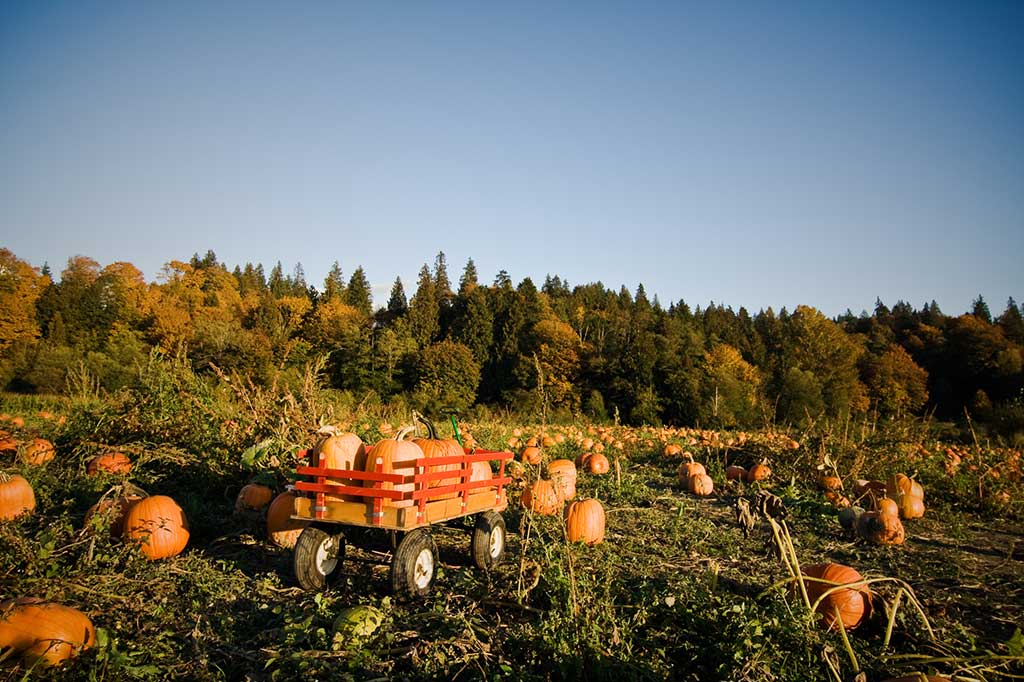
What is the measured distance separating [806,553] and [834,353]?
192 ft

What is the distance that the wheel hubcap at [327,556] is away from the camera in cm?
485

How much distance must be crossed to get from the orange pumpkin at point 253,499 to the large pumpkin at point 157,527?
37.3 inches

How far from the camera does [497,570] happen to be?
4586mm

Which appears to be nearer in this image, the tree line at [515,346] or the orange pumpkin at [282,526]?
the orange pumpkin at [282,526]

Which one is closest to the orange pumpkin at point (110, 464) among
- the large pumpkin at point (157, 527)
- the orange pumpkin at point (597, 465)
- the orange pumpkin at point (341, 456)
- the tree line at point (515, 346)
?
the large pumpkin at point (157, 527)

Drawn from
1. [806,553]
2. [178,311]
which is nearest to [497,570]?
[806,553]

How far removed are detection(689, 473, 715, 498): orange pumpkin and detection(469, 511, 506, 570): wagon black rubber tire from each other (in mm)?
4624

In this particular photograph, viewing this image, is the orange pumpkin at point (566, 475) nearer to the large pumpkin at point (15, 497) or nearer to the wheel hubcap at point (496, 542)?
the wheel hubcap at point (496, 542)

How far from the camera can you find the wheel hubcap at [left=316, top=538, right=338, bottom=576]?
191 inches

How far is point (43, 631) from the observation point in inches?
A: 135

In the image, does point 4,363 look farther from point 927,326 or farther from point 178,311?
point 927,326

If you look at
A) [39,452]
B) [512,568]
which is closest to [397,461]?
[512,568]

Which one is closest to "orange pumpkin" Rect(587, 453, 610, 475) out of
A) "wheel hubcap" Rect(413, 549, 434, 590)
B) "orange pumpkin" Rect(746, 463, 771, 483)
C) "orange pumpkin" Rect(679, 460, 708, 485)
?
"orange pumpkin" Rect(679, 460, 708, 485)

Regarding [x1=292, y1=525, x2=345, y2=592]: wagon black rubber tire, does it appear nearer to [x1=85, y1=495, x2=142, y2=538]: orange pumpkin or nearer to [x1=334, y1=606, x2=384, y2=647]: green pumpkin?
[x1=334, y1=606, x2=384, y2=647]: green pumpkin
